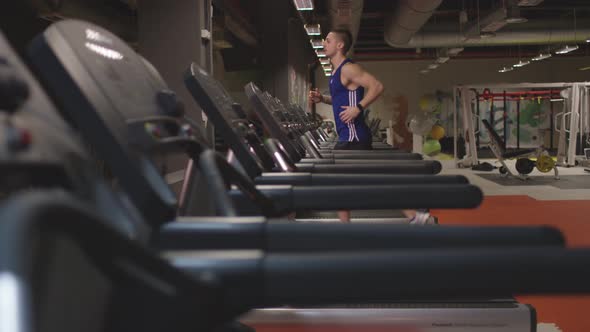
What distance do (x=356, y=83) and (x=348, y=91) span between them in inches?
3.3

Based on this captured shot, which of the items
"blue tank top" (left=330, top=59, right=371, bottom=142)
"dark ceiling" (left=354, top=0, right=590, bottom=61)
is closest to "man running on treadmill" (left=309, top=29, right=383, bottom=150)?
"blue tank top" (left=330, top=59, right=371, bottom=142)

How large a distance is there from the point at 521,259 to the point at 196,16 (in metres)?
3.92

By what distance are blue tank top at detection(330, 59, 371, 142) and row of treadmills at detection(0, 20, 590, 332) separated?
2.85 m

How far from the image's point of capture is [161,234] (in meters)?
1.04

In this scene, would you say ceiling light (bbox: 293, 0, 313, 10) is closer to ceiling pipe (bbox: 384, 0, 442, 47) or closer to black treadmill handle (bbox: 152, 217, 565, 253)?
ceiling pipe (bbox: 384, 0, 442, 47)

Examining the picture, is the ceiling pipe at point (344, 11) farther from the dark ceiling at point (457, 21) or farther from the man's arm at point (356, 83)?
the man's arm at point (356, 83)

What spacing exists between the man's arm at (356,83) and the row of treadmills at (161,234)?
2673 mm

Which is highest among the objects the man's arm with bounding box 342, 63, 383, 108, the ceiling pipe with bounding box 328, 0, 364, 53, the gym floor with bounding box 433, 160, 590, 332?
the ceiling pipe with bounding box 328, 0, 364, 53

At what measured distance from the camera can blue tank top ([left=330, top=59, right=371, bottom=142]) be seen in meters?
4.51

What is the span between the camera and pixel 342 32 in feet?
14.6

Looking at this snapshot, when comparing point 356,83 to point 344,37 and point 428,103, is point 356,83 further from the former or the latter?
point 428,103

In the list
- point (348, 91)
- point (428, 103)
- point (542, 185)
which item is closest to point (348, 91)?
point (348, 91)

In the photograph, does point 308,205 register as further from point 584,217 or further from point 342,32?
point 584,217

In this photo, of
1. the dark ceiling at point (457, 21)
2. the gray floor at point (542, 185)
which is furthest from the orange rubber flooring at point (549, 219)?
the dark ceiling at point (457, 21)
